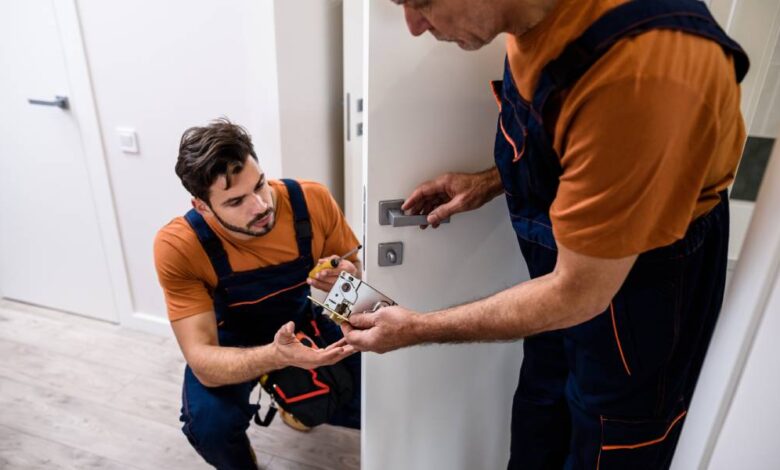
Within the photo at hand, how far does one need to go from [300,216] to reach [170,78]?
765mm

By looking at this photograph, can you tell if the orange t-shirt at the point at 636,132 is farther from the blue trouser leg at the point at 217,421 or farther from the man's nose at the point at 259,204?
the blue trouser leg at the point at 217,421

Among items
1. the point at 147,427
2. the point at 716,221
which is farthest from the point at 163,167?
the point at 716,221

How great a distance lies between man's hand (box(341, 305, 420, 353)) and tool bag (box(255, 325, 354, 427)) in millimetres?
421

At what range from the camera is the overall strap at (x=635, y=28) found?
0.58 metres

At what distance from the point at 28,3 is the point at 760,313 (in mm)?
2216

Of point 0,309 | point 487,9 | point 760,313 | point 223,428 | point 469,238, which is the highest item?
point 487,9

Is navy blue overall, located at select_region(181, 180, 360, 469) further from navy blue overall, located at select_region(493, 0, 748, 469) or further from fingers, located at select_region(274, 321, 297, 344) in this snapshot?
navy blue overall, located at select_region(493, 0, 748, 469)

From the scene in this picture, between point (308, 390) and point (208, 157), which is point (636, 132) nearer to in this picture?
point (208, 157)

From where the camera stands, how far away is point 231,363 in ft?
3.91

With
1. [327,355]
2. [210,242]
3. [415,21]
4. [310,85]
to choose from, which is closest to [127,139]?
[310,85]

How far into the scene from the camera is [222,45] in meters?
1.59

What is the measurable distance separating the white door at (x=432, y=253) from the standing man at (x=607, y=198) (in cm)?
6

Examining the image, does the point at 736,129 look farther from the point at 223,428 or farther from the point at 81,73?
the point at 81,73

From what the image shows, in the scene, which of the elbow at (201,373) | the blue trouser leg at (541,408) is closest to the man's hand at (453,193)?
the blue trouser leg at (541,408)
